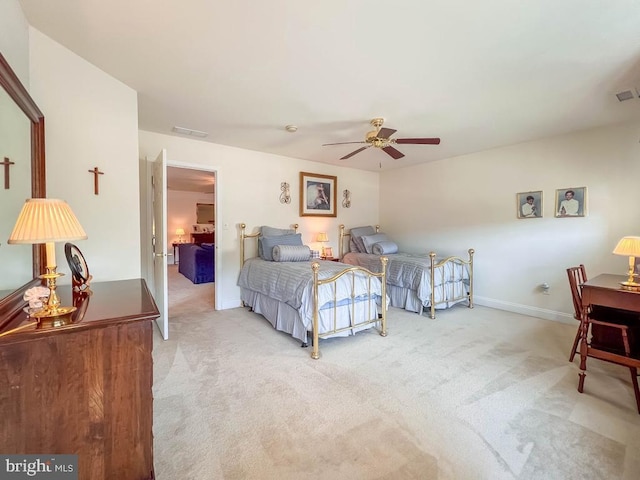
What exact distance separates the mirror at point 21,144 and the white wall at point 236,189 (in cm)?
186

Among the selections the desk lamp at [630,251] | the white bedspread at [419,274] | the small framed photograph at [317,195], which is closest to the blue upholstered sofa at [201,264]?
the small framed photograph at [317,195]

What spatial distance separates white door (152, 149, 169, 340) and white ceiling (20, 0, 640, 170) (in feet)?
2.13

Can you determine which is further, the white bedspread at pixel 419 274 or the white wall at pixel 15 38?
the white bedspread at pixel 419 274

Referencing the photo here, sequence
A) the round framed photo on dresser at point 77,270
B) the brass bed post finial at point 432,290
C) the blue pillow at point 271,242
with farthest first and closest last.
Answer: the blue pillow at point 271,242 < the brass bed post finial at point 432,290 < the round framed photo on dresser at point 77,270

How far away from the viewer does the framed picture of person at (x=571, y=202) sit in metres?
3.70

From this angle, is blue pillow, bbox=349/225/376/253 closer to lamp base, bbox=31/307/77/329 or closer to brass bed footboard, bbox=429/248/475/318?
brass bed footboard, bbox=429/248/475/318

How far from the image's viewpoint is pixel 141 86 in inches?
102

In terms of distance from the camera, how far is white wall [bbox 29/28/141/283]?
2.15 m

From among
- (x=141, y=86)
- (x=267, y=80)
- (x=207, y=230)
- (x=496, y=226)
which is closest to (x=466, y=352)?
(x=496, y=226)

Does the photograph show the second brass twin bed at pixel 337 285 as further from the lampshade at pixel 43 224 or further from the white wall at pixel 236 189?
the lampshade at pixel 43 224

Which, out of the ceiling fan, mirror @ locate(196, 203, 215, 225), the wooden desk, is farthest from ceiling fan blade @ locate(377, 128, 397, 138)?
mirror @ locate(196, 203, 215, 225)

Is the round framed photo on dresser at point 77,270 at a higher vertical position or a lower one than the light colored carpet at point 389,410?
higher

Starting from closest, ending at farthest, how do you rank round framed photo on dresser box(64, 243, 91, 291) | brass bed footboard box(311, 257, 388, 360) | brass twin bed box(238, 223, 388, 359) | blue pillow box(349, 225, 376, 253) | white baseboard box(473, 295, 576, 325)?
round framed photo on dresser box(64, 243, 91, 291), brass bed footboard box(311, 257, 388, 360), brass twin bed box(238, 223, 388, 359), white baseboard box(473, 295, 576, 325), blue pillow box(349, 225, 376, 253)

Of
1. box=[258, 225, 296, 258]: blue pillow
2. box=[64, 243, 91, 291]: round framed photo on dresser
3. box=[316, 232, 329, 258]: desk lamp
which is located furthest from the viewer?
box=[316, 232, 329, 258]: desk lamp
